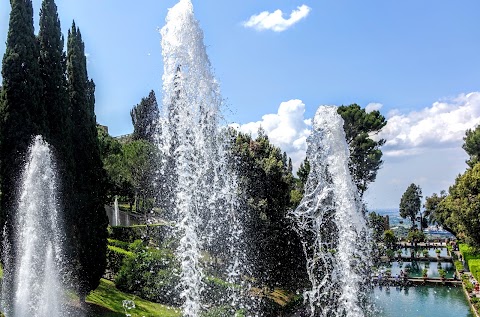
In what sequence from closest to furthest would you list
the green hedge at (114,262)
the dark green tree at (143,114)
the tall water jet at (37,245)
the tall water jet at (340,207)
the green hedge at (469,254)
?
the tall water jet at (37,245), the tall water jet at (340,207), the green hedge at (114,262), the green hedge at (469,254), the dark green tree at (143,114)

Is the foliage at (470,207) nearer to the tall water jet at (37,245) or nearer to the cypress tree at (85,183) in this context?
the cypress tree at (85,183)

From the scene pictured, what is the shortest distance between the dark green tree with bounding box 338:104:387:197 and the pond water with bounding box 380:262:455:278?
6.63m

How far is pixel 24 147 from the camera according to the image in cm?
1495

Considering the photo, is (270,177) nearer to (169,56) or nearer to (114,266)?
(114,266)

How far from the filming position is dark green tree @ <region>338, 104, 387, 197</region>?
3788 centimetres

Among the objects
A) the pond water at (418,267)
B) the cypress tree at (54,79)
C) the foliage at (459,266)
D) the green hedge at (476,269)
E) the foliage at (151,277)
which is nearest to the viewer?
the cypress tree at (54,79)

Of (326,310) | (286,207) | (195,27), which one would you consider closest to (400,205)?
(286,207)

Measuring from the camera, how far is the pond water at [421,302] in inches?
905

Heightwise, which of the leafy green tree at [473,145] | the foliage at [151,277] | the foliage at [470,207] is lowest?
the foliage at [151,277]

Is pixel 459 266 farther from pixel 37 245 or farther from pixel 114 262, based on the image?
pixel 37 245

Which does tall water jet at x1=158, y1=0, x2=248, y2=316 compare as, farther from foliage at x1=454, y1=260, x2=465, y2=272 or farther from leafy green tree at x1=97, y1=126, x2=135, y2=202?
foliage at x1=454, y1=260, x2=465, y2=272

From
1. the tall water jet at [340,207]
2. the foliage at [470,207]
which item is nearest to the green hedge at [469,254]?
the foliage at [470,207]

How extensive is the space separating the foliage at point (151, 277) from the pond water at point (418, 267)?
2176cm

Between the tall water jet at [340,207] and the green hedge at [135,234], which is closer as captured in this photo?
the tall water jet at [340,207]
